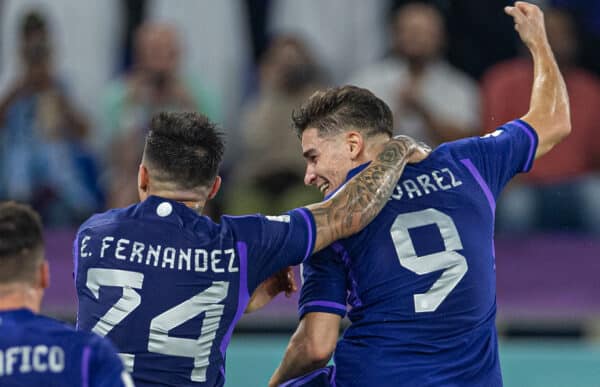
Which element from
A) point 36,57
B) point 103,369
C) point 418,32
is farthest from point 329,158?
point 36,57

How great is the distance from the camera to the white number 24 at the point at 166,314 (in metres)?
3.84

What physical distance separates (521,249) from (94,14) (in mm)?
3929

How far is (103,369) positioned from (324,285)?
1110 millimetres

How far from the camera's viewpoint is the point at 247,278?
3904 mm

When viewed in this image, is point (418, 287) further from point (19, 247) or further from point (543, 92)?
point (19, 247)

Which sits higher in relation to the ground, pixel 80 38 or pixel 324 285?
pixel 80 38

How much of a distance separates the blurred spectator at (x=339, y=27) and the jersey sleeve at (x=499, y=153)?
4.74 m

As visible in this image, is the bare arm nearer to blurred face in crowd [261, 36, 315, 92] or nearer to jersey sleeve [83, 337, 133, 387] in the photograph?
jersey sleeve [83, 337, 133, 387]

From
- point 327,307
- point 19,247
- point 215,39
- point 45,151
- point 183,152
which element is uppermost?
point 215,39

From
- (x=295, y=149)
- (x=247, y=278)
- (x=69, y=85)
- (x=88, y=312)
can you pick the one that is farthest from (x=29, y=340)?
(x=69, y=85)

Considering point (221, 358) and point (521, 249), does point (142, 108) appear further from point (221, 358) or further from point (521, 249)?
point (221, 358)

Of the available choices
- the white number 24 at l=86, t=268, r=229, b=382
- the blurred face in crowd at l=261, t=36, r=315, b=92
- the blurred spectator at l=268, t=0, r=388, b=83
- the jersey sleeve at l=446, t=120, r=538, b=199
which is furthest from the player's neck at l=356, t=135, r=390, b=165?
the blurred spectator at l=268, t=0, r=388, b=83

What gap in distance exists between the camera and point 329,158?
14.2ft

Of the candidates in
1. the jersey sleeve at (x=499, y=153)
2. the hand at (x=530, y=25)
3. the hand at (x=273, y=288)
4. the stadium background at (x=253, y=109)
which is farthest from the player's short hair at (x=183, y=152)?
the stadium background at (x=253, y=109)
